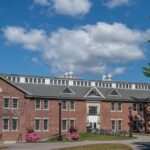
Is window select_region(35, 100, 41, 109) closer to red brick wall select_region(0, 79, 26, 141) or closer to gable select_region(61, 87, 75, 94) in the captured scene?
red brick wall select_region(0, 79, 26, 141)

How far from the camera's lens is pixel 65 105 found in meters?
69.3

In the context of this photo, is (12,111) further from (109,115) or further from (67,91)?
(109,115)

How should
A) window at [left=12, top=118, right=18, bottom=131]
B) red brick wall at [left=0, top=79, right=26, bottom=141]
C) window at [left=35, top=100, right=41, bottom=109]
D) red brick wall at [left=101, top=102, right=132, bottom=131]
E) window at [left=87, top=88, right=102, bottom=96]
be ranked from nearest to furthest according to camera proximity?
red brick wall at [left=0, top=79, right=26, bottom=141] < window at [left=12, top=118, right=18, bottom=131] < window at [left=35, top=100, right=41, bottom=109] < window at [left=87, top=88, right=102, bottom=96] < red brick wall at [left=101, top=102, right=132, bottom=131]

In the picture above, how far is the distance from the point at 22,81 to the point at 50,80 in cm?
548

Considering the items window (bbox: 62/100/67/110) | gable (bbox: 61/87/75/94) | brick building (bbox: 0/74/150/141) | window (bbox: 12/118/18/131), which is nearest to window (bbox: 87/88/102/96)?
brick building (bbox: 0/74/150/141)

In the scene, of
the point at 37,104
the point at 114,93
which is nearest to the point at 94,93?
the point at 114,93

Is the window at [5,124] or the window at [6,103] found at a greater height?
the window at [6,103]

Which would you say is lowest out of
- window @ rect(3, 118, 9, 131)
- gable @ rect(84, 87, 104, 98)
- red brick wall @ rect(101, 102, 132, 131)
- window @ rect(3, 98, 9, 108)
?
window @ rect(3, 118, 9, 131)

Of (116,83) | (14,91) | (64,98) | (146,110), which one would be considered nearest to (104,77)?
(116,83)

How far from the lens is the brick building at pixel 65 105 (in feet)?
209

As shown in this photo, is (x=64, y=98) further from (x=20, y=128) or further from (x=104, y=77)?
(x=104, y=77)

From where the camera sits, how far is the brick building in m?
63.8

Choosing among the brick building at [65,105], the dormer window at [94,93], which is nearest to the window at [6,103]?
the brick building at [65,105]

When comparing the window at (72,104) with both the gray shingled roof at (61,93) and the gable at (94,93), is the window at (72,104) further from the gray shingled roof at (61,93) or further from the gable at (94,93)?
the gable at (94,93)
